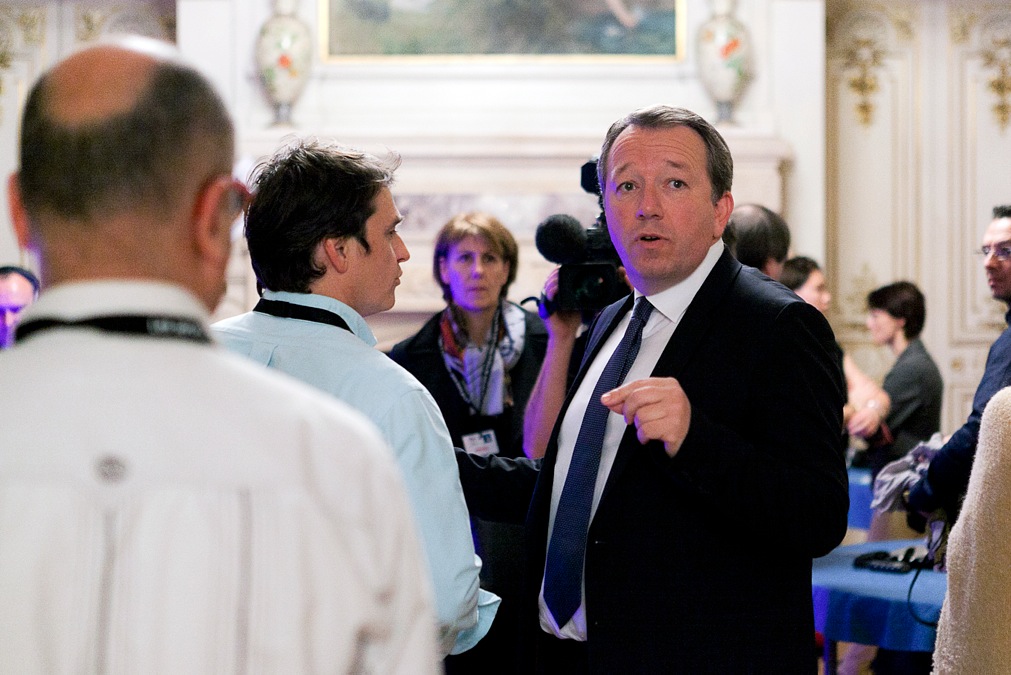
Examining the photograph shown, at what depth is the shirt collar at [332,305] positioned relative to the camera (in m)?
Answer: 1.67

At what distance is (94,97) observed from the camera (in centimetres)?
82

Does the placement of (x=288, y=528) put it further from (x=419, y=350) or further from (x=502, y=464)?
(x=419, y=350)

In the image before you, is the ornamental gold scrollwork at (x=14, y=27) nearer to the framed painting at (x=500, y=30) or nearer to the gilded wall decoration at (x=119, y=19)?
the gilded wall decoration at (x=119, y=19)

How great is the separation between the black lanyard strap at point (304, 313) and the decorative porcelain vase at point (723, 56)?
534 centimetres

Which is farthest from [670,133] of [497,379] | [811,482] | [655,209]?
[497,379]

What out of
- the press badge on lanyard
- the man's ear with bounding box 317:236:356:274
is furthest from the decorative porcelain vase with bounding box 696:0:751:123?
the man's ear with bounding box 317:236:356:274

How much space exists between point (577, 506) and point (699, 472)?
27 cm

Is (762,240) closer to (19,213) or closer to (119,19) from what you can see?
(19,213)

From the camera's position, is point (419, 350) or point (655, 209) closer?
point (655, 209)

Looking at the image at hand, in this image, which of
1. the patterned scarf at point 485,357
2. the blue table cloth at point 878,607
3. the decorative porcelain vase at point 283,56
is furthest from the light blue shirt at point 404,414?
the decorative porcelain vase at point 283,56

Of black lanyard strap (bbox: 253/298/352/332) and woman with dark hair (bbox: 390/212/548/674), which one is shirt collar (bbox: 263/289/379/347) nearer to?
black lanyard strap (bbox: 253/298/352/332)

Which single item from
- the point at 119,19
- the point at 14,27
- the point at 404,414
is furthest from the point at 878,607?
the point at 14,27

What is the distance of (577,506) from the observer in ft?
→ 5.84

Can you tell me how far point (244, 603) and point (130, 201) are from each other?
0.31 metres
